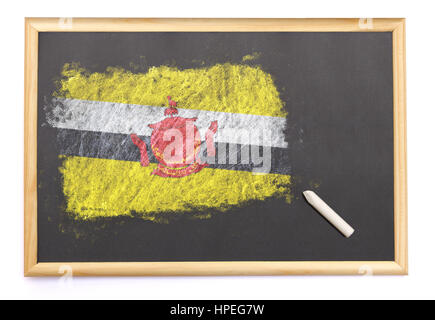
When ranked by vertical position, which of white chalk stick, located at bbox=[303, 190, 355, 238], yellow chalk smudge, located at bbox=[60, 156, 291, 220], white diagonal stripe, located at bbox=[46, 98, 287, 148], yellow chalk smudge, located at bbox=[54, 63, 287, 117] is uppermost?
yellow chalk smudge, located at bbox=[54, 63, 287, 117]

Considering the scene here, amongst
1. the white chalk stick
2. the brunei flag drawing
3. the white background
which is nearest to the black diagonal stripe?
the brunei flag drawing

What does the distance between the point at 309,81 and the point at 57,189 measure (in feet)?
2.17

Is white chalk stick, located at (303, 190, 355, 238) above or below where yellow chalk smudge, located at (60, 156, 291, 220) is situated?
below

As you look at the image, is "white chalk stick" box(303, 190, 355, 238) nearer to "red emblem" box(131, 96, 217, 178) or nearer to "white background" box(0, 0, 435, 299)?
"white background" box(0, 0, 435, 299)

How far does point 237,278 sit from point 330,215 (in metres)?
0.27

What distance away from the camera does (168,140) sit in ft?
2.48

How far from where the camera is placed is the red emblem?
2.46ft

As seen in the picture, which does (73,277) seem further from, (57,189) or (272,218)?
(272,218)

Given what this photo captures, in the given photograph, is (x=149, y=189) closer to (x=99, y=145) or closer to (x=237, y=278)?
(x=99, y=145)

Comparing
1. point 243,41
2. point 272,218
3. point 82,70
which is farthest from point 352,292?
point 82,70

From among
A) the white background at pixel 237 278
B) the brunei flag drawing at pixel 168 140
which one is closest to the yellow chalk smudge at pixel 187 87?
the brunei flag drawing at pixel 168 140

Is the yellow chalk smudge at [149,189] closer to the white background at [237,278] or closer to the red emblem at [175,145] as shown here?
the red emblem at [175,145]

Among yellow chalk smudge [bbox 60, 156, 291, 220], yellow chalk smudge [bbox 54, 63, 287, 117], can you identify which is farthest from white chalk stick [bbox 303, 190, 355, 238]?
yellow chalk smudge [bbox 54, 63, 287, 117]
